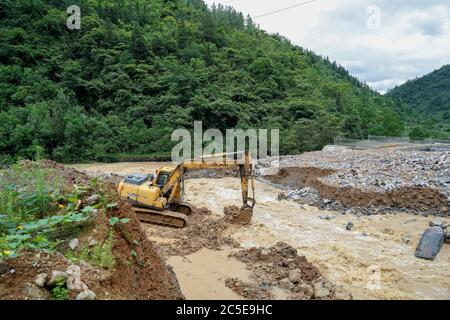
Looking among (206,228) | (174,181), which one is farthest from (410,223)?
(174,181)

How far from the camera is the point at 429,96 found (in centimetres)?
11225

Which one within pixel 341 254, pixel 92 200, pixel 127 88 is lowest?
pixel 341 254

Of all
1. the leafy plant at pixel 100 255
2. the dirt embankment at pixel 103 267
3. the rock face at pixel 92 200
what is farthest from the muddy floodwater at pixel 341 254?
the leafy plant at pixel 100 255

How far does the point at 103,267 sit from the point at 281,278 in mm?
4410

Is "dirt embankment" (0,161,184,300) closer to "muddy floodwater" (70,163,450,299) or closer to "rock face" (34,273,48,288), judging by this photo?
"rock face" (34,273,48,288)

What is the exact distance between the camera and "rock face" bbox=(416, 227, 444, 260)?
373 inches

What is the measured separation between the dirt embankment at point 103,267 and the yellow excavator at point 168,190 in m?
4.56

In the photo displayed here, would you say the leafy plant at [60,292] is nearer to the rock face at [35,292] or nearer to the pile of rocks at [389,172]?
the rock face at [35,292]

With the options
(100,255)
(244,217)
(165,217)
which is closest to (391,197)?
(244,217)

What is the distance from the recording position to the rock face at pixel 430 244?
31.1 ft

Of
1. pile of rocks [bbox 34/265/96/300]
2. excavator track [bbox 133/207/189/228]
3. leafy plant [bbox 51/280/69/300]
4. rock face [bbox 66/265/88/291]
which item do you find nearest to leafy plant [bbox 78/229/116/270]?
rock face [bbox 66/265/88/291]

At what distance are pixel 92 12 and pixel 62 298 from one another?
52215 millimetres

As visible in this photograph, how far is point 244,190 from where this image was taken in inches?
424

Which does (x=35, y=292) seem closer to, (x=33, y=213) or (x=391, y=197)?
(x=33, y=213)
